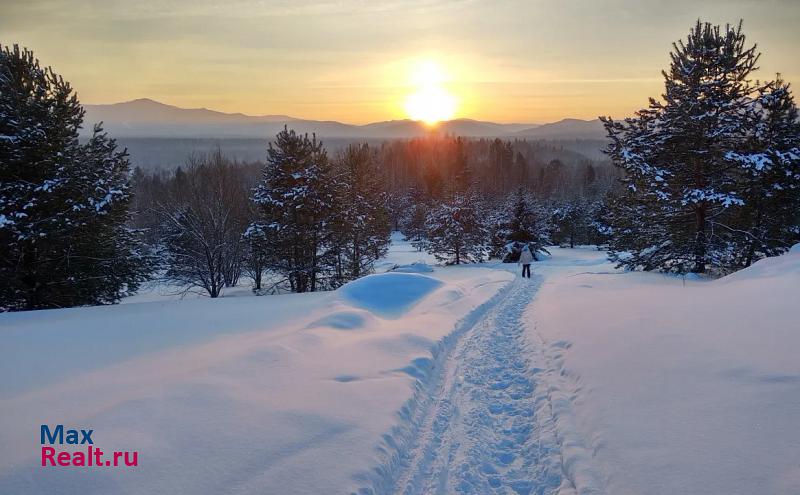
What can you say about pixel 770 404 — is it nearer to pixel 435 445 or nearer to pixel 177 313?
pixel 435 445

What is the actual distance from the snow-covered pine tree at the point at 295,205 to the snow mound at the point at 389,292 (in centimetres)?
712

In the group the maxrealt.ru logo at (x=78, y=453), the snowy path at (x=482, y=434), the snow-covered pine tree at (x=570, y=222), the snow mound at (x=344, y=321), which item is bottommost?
the snowy path at (x=482, y=434)

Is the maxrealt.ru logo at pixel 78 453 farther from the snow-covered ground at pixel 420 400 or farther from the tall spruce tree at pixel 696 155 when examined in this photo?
the tall spruce tree at pixel 696 155

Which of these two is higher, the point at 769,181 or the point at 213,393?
the point at 769,181

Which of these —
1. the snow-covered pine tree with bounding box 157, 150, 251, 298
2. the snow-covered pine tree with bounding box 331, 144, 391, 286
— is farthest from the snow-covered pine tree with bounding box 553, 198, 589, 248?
the snow-covered pine tree with bounding box 157, 150, 251, 298

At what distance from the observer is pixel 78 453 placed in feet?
12.4

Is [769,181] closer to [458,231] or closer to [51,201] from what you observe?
[458,231]

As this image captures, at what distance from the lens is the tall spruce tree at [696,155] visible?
559 inches

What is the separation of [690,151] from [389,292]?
1245cm

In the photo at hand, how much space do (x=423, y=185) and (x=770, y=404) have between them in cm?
7622

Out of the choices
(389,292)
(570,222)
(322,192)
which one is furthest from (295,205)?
(570,222)

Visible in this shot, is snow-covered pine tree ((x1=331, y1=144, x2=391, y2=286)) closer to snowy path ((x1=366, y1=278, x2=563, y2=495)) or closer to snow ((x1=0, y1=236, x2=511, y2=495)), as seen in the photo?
snow ((x1=0, y1=236, x2=511, y2=495))

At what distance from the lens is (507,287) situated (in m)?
15.5

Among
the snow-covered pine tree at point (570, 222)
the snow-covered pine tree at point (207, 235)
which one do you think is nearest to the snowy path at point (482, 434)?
the snow-covered pine tree at point (207, 235)
